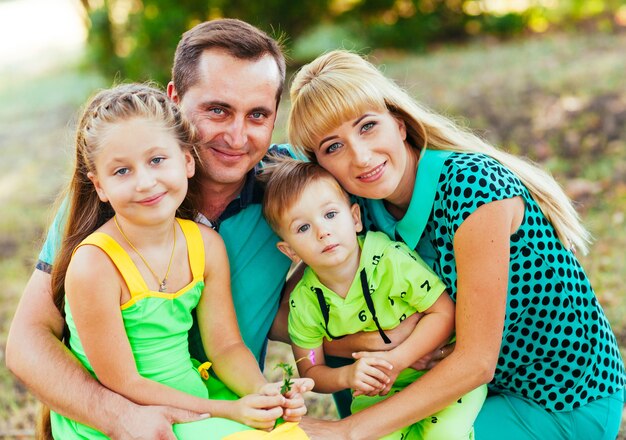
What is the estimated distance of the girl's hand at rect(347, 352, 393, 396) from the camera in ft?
8.55

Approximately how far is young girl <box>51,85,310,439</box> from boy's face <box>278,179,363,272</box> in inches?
12.1

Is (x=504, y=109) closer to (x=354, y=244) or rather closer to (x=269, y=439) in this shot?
(x=354, y=244)

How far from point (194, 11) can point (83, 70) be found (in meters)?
2.99

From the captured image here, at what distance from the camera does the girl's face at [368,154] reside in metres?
2.71

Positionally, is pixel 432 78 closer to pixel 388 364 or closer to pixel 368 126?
pixel 368 126

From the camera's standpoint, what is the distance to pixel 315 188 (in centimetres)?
273

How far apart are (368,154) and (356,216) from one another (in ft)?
0.92

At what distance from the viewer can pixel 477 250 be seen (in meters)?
2.54

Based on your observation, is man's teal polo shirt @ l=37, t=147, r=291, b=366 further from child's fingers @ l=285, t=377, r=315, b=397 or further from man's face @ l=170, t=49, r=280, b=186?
child's fingers @ l=285, t=377, r=315, b=397

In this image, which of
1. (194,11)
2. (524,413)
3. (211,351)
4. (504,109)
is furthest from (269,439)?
(194,11)

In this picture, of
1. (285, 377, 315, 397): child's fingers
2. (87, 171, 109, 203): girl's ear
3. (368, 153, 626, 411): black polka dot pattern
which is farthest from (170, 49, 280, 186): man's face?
(285, 377, 315, 397): child's fingers

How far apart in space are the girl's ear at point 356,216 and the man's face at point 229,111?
1.50 feet

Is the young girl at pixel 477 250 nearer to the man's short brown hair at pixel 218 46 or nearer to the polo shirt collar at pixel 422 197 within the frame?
the polo shirt collar at pixel 422 197

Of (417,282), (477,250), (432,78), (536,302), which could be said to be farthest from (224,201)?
(432,78)
